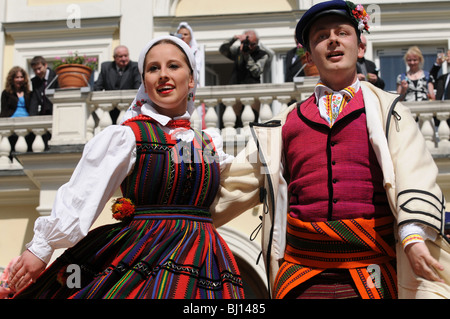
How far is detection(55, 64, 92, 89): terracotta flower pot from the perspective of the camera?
30.1 feet

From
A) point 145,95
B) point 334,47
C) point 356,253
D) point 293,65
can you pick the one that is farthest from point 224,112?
point 356,253

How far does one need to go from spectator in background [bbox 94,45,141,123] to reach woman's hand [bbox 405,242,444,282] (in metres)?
6.34

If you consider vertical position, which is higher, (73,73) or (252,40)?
(252,40)

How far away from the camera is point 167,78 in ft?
12.1

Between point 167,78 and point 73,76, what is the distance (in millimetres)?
5782

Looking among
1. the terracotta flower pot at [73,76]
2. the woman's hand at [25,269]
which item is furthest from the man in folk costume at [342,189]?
the terracotta flower pot at [73,76]

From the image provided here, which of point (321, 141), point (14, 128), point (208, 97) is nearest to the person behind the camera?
point (321, 141)

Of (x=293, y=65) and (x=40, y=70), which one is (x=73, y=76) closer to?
(x=40, y=70)

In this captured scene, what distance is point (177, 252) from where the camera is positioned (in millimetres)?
3271
